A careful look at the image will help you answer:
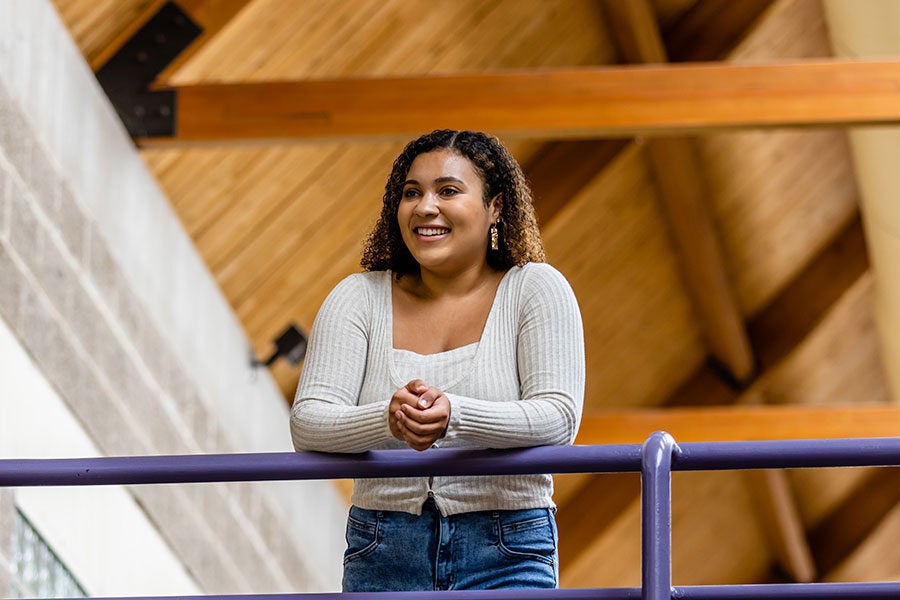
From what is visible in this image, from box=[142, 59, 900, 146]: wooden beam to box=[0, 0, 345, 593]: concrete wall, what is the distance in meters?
0.53

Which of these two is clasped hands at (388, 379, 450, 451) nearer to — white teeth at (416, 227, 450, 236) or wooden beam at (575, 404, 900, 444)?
white teeth at (416, 227, 450, 236)

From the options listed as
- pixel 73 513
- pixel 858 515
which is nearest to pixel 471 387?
pixel 73 513

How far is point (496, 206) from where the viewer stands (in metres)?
2.56

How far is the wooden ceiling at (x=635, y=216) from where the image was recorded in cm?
570

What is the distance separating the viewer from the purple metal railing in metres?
2.13

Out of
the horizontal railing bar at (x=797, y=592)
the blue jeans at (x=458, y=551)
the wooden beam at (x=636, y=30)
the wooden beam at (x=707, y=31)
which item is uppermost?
the wooden beam at (x=707, y=31)

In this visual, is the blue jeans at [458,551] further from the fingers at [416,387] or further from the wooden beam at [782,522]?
the wooden beam at [782,522]

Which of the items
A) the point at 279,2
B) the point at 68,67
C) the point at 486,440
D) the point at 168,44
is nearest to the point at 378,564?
the point at 486,440

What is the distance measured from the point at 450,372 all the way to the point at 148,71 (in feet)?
11.9

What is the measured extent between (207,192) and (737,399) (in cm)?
472

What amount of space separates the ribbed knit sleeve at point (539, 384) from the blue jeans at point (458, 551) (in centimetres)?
14

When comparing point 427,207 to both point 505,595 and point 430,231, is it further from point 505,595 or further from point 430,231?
point 505,595

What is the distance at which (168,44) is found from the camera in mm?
5742

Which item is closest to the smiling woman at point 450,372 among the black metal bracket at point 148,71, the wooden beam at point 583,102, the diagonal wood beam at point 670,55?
the wooden beam at point 583,102
